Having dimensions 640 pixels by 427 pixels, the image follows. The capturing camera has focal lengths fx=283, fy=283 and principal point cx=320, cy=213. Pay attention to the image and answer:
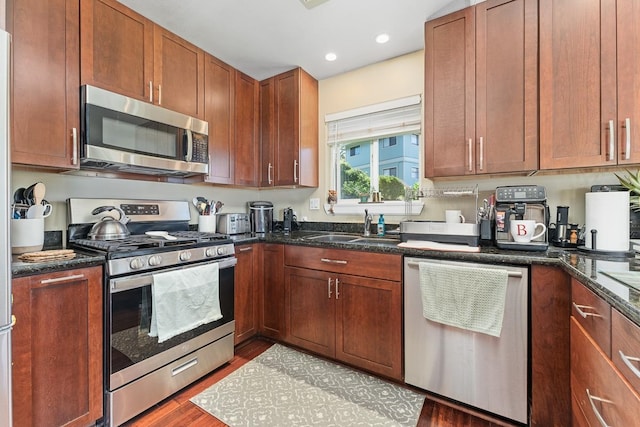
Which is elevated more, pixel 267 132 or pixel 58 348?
pixel 267 132

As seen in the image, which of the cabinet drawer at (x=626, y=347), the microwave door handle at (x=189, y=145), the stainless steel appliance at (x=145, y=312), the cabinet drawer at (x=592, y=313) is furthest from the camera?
the microwave door handle at (x=189, y=145)

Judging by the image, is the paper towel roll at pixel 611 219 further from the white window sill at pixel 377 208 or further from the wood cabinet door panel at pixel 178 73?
the wood cabinet door panel at pixel 178 73

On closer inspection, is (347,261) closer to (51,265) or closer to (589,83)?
(51,265)

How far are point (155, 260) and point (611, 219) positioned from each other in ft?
7.93

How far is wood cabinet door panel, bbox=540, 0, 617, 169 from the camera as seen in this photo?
147cm

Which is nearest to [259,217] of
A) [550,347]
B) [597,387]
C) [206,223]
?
[206,223]

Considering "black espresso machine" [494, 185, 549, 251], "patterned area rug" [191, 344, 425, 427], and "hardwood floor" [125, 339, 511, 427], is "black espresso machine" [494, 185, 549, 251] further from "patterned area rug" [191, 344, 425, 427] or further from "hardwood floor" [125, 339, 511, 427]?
"patterned area rug" [191, 344, 425, 427]

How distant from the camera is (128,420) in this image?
153cm

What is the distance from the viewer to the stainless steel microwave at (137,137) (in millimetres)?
1629

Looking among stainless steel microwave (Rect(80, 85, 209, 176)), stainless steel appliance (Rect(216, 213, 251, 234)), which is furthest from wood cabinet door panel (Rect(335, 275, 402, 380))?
stainless steel microwave (Rect(80, 85, 209, 176))

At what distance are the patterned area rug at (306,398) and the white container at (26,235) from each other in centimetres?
124

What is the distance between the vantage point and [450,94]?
190 centimetres

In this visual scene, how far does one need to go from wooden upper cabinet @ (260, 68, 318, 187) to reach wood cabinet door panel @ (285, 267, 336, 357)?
94cm

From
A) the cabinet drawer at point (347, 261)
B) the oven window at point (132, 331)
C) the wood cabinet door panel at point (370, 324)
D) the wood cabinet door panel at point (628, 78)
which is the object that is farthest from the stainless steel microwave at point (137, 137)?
the wood cabinet door panel at point (628, 78)
